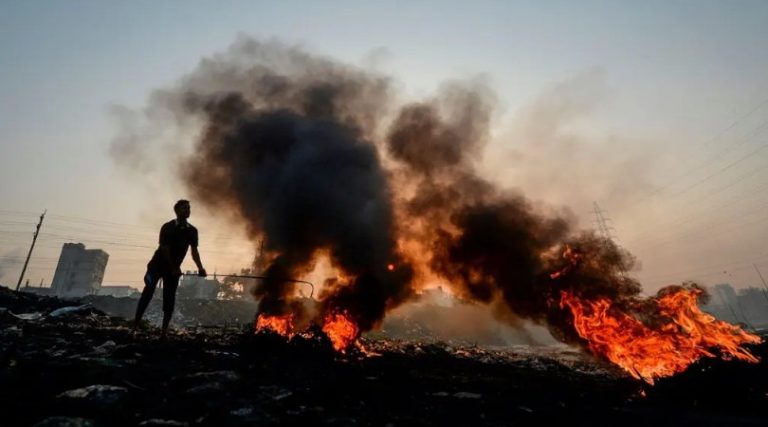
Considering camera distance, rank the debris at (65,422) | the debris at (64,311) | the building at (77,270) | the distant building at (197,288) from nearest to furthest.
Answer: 1. the debris at (65,422)
2. the debris at (64,311)
3. the distant building at (197,288)
4. the building at (77,270)

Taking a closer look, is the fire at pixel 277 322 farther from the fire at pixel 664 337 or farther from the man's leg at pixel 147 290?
the fire at pixel 664 337

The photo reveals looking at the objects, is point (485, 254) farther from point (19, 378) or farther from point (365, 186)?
point (19, 378)

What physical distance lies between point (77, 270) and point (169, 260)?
94.4m

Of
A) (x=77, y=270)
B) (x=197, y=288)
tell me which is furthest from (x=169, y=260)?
(x=77, y=270)

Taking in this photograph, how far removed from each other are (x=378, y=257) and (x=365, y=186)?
287 centimetres

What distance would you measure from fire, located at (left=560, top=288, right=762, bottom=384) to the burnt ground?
56 centimetres

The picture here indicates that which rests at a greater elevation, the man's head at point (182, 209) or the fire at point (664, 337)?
the man's head at point (182, 209)

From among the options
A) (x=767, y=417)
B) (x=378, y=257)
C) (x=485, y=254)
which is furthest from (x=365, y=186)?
(x=767, y=417)

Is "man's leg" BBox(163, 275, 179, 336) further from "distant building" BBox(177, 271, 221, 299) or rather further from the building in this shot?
the building

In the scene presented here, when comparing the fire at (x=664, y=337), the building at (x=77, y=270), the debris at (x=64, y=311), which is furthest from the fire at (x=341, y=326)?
the building at (x=77, y=270)

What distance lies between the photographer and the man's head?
7.65m

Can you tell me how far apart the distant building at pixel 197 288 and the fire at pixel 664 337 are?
4949 centimetres

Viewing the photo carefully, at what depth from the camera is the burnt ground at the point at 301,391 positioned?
3.54 m

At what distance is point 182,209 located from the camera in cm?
769
